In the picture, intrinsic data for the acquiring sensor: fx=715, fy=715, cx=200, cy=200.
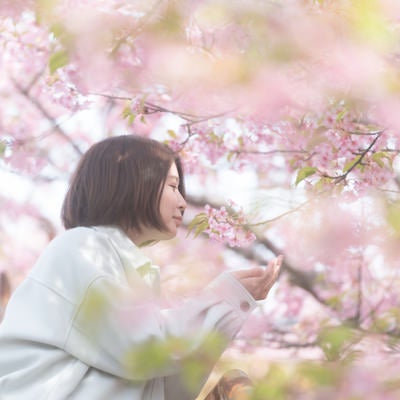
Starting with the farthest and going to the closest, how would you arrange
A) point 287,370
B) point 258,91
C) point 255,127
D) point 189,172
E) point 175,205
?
1. point 189,172
2. point 255,127
3. point 175,205
4. point 258,91
5. point 287,370

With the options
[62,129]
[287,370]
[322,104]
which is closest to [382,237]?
[322,104]

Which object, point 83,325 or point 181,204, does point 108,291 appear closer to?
point 83,325

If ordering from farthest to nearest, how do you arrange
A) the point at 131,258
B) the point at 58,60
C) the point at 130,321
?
the point at 58,60, the point at 131,258, the point at 130,321

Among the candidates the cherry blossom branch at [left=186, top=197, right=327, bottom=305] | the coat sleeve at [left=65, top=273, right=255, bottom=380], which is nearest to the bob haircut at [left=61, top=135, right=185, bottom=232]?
the coat sleeve at [left=65, top=273, right=255, bottom=380]

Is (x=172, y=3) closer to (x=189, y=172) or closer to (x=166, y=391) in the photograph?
(x=166, y=391)

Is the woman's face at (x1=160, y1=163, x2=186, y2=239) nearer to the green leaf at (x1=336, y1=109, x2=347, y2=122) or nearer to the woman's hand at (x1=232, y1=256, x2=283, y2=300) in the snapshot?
the woman's hand at (x1=232, y1=256, x2=283, y2=300)

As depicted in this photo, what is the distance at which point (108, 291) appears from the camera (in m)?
1.37

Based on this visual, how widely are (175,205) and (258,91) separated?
40cm

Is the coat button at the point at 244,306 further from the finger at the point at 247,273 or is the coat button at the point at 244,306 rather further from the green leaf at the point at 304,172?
the green leaf at the point at 304,172

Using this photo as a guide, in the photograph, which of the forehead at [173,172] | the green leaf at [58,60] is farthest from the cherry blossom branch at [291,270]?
the green leaf at [58,60]

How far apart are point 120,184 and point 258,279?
0.43 m

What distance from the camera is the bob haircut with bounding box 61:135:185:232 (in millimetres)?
1633

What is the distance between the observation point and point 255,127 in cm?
221

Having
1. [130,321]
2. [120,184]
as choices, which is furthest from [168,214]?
[130,321]
